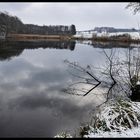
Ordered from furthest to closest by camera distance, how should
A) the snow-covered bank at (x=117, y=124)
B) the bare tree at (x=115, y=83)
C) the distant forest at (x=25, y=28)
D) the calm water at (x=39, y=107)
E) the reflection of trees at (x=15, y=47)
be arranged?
1. the distant forest at (x=25, y=28)
2. the reflection of trees at (x=15, y=47)
3. the bare tree at (x=115, y=83)
4. the calm water at (x=39, y=107)
5. the snow-covered bank at (x=117, y=124)

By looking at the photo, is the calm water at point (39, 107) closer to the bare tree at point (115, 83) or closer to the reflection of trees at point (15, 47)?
the bare tree at point (115, 83)

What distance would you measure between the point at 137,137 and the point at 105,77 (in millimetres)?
9636

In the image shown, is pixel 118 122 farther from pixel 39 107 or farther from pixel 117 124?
pixel 39 107

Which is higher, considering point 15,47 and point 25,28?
point 25,28

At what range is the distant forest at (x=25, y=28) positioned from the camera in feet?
262

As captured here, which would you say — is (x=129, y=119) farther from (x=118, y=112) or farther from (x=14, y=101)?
(x=14, y=101)

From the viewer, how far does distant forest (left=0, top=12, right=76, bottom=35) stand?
262 feet

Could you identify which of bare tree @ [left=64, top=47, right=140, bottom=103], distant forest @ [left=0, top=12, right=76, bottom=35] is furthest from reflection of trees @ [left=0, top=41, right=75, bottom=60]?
distant forest @ [left=0, top=12, right=76, bottom=35]

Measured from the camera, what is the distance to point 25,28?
328 feet

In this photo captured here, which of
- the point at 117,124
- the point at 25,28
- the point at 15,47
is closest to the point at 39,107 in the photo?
the point at 117,124

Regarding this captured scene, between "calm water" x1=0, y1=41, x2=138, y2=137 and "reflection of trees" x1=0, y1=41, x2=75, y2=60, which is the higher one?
"reflection of trees" x1=0, y1=41, x2=75, y2=60

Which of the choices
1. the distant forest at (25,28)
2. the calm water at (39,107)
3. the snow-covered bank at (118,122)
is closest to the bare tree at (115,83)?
the calm water at (39,107)

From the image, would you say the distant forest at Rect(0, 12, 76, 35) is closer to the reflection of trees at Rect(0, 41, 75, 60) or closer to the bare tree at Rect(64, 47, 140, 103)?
the reflection of trees at Rect(0, 41, 75, 60)

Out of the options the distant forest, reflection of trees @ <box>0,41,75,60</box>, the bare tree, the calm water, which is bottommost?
the calm water
